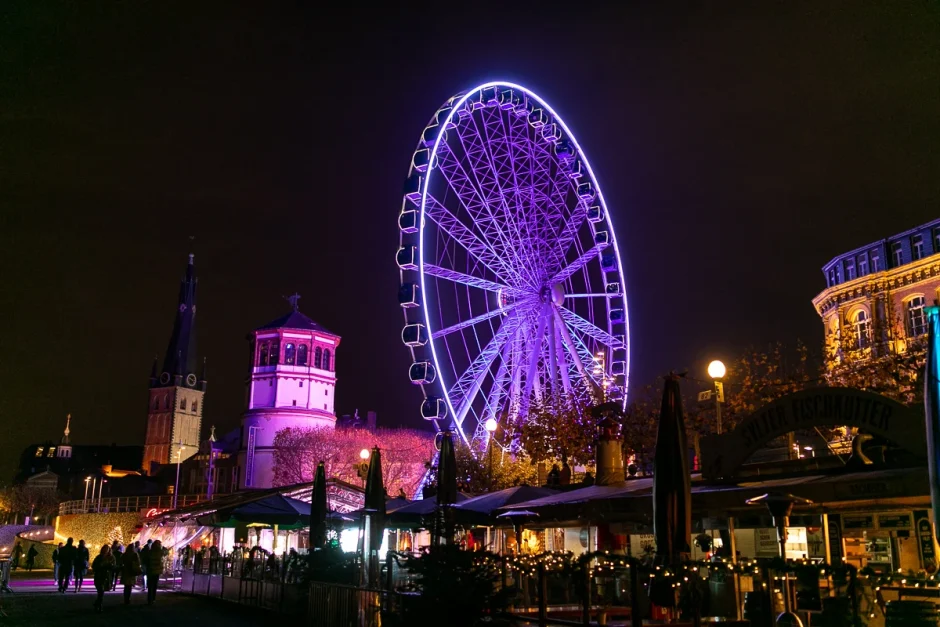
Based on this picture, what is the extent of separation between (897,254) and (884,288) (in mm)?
2374

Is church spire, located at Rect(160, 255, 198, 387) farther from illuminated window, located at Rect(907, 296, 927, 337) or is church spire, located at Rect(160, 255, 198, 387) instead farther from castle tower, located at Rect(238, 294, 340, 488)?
illuminated window, located at Rect(907, 296, 927, 337)

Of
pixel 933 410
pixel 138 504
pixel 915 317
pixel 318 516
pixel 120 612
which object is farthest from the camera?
pixel 138 504

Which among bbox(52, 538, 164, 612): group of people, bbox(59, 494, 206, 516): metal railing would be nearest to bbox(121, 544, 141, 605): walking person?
bbox(52, 538, 164, 612): group of people

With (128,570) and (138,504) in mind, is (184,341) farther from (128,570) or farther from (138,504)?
(128,570)

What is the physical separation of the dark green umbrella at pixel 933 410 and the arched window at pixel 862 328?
1884 inches

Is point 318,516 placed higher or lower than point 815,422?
lower

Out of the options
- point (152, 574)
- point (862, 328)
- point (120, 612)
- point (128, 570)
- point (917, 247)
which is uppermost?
point (917, 247)

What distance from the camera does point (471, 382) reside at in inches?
1298

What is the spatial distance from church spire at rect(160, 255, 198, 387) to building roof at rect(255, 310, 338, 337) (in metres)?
72.5

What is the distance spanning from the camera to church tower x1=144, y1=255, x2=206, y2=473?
167750mm

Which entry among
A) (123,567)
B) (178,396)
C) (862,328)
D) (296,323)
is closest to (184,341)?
(178,396)

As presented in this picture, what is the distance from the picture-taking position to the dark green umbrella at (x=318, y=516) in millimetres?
22391

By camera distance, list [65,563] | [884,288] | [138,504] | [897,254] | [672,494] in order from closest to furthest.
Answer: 1. [672,494]
2. [65,563]
3. [884,288]
4. [897,254]
5. [138,504]

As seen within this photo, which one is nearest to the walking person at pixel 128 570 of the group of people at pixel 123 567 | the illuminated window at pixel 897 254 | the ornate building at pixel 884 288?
the group of people at pixel 123 567
